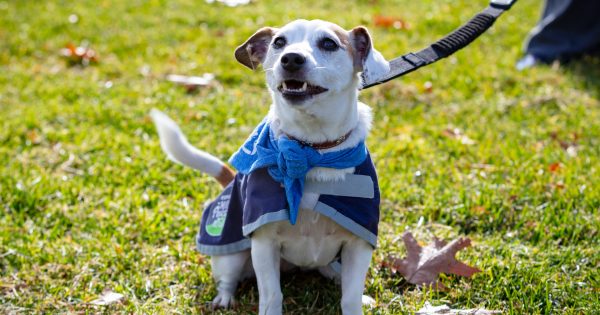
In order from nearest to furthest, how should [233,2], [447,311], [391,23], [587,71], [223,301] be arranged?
[447,311] < [223,301] < [587,71] < [391,23] < [233,2]

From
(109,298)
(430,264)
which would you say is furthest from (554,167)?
(109,298)

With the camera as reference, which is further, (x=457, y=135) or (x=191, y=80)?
(x=191, y=80)

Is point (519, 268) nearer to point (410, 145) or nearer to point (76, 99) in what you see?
point (410, 145)

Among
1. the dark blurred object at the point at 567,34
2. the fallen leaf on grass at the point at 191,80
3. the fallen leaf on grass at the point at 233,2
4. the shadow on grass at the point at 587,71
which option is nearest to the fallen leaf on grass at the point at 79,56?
the fallen leaf on grass at the point at 191,80

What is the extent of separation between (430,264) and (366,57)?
41.6 inches

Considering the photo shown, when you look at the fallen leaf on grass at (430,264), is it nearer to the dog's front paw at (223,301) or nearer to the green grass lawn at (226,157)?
the green grass lawn at (226,157)

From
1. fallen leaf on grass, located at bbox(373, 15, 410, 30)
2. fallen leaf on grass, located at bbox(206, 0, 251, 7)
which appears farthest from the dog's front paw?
fallen leaf on grass, located at bbox(206, 0, 251, 7)

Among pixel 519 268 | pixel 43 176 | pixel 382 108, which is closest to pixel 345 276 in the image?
pixel 519 268

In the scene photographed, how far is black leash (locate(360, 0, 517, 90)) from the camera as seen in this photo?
306 centimetres

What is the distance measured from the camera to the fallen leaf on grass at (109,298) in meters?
2.93

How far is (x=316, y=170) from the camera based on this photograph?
2.55 metres

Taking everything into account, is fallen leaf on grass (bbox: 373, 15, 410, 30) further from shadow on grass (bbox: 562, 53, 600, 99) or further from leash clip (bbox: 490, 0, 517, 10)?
leash clip (bbox: 490, 0, 517, 10)

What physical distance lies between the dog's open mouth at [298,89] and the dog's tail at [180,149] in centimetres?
78

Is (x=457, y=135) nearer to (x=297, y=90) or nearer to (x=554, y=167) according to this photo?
(x=554, y=167)
